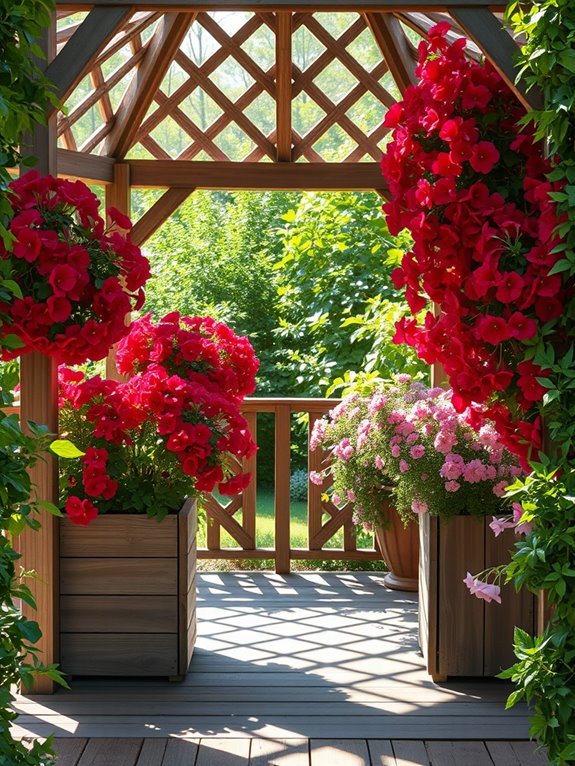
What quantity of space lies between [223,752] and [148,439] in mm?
1038

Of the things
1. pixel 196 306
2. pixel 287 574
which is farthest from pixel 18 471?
pixel 196 306

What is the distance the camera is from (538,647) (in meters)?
2.35

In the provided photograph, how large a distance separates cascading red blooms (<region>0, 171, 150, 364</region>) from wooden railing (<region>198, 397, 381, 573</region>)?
6.06 feet

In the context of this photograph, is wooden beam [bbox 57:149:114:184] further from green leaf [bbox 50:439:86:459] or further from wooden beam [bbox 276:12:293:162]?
green leaf [bbox 50:439:86:459]

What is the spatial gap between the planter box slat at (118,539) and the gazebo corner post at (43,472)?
78 millimetres

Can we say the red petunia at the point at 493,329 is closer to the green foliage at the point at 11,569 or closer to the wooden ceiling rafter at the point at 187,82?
Answer: the green foliage at the point at 11,569

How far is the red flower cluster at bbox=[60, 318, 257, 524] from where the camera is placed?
3252 millimetres

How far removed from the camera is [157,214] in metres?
4.67

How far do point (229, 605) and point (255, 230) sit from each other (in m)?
6.57

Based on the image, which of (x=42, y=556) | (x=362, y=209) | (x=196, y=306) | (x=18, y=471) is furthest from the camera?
(x=196, y=306)

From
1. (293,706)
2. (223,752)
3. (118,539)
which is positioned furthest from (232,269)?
(223,752)

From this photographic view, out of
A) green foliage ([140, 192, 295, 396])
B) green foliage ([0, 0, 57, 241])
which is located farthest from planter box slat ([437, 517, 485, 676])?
green foliage ([140, 192, 295, 396])

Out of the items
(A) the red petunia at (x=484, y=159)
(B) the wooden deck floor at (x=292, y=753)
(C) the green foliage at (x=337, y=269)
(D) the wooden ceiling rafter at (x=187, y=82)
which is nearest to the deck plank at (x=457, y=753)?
(B) the wooden deck floor at (x=292, y=753)

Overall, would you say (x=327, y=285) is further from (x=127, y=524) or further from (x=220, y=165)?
(x=127, y=524)
